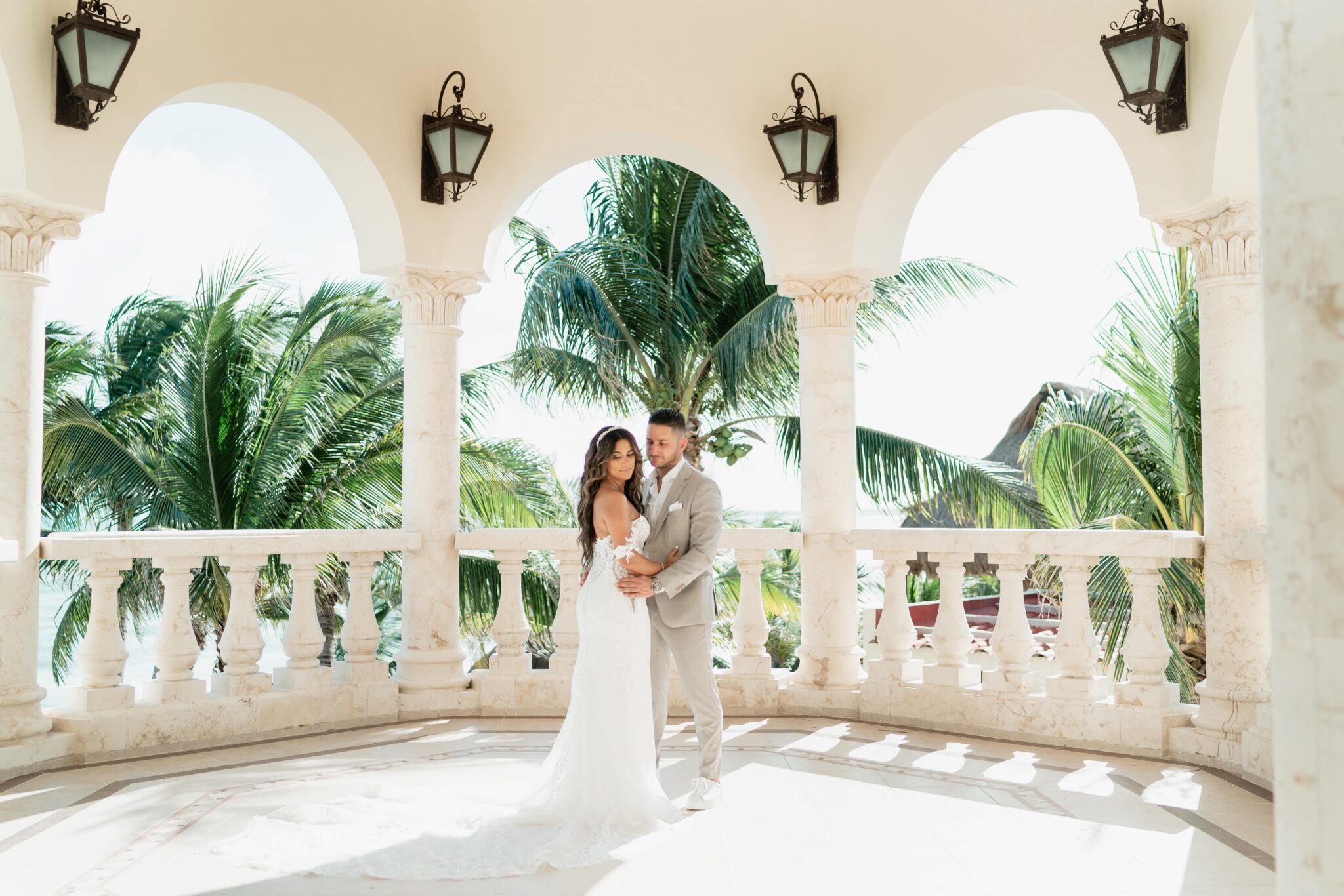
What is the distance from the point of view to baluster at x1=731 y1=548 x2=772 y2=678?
7.47 meters

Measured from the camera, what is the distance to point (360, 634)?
284 inches

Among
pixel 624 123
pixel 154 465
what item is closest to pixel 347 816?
pixel 624 123

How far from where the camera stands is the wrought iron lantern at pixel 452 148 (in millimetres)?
7133

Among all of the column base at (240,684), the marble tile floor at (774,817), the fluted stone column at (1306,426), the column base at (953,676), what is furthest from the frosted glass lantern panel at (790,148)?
the fluted stone column at (1306,426)

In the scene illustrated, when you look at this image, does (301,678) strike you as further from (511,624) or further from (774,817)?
(774,817)

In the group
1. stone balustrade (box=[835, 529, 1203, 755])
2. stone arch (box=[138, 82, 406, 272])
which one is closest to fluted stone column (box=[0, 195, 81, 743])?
stone arch (box=[138, 82, 406, 272])

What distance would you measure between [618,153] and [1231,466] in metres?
4.67

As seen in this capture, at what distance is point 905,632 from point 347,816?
396cm

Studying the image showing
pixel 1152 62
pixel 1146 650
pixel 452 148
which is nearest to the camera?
pixel 1152 62

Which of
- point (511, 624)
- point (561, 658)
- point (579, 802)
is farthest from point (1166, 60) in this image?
point (511, 624)

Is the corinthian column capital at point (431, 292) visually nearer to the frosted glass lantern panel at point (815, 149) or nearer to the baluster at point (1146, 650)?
the frosted glass lantern panel at point (815, 149)

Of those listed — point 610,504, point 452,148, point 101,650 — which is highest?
point 452,148

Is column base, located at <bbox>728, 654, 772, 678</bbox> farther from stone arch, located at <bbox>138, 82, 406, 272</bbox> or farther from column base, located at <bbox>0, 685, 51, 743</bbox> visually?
column base, located at <bbox>0, 685, 51, 743</bbox>

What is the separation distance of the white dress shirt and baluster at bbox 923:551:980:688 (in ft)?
7.97
